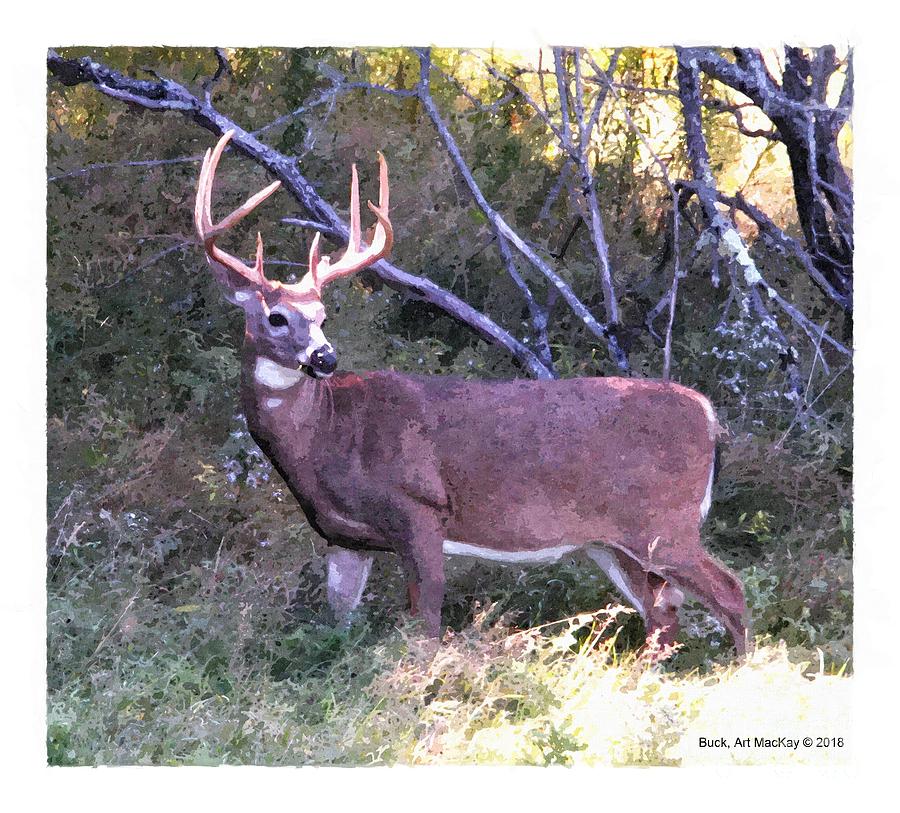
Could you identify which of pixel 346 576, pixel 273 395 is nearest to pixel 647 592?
pixel 346 576

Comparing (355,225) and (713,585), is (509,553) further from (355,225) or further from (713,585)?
(355,225)

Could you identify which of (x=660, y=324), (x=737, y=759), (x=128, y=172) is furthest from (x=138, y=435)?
(x=737, y=759)

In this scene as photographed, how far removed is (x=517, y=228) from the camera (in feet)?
28.5

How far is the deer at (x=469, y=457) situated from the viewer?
7289mm

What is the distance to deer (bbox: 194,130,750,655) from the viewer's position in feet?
23.9

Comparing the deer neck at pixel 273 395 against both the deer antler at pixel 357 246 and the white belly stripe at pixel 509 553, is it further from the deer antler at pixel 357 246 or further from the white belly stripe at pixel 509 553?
the white belly stripe at pixel 509 553

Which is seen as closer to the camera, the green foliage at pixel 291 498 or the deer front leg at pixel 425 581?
the green foliage at pixel 291 498

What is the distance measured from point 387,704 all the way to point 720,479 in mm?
2302

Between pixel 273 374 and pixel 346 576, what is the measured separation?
1.12m

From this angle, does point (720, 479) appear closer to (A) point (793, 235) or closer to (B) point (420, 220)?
(A) point (793, 235)

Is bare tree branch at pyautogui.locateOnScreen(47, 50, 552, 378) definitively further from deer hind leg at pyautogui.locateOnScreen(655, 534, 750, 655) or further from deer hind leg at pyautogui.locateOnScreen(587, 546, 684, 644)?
deer hind leg at pyautogui.locateOnScreen(655, 534, 750, 655)

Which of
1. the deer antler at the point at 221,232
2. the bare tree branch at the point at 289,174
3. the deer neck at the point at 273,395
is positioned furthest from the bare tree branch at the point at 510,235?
the deer neck at the point at 273,395

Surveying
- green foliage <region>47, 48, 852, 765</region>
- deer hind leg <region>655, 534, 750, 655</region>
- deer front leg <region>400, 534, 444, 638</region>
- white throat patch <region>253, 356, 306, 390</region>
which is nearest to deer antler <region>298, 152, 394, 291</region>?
white throat patch <region>253, 356, 306, 390</region>

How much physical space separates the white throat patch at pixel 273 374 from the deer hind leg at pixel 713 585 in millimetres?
1875
